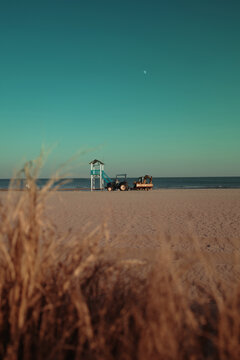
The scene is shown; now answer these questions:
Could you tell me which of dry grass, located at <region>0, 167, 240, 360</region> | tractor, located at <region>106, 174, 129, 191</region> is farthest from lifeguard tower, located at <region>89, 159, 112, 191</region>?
dry grass, located at <region>0, 167, 240, 360</region>

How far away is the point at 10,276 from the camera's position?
168cm

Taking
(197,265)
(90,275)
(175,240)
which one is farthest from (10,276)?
(175,240)

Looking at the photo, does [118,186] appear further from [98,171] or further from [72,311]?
[72,311]

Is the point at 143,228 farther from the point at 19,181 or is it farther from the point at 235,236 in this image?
the point at 19,181

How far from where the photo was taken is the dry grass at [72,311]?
1349mm

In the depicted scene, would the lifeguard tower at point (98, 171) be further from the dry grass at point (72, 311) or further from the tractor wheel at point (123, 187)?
the dry grass at point (72, 311)

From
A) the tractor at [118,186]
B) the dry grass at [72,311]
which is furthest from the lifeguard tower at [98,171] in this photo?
the dry grass at [72,311]

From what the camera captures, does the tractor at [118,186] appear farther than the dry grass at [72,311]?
Yes

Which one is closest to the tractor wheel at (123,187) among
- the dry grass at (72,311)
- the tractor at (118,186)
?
the tractor at (118,186)

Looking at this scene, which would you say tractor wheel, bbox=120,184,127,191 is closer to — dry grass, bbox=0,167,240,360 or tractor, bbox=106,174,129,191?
tractor, bbox=106,174,129,191

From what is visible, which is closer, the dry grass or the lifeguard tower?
the dry grass

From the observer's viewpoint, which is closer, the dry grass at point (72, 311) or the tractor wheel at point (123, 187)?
the dry grass at point (72, 311)

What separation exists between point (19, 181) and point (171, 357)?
4.34 ft

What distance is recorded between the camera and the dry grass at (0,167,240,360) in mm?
1349
